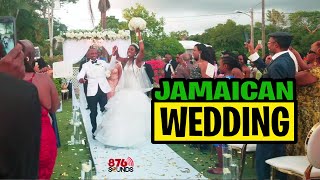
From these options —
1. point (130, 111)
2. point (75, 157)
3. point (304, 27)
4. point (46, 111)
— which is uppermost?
point (304, 27)

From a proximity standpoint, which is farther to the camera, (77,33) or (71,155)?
(71,155)

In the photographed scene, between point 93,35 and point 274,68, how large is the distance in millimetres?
1284

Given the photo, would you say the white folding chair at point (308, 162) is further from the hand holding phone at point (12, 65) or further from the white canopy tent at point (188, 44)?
the hand holding phone at point (12, 65)

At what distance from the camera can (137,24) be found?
351 centimetres

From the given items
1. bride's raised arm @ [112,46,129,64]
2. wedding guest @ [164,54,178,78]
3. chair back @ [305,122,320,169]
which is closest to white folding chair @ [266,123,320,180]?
chair back @ [305,122,320,169]

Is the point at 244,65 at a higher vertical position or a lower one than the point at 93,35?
lower

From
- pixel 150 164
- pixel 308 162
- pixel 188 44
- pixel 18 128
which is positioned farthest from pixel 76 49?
pixel 18 128

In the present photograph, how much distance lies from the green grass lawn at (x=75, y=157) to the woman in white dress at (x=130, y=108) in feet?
0.79

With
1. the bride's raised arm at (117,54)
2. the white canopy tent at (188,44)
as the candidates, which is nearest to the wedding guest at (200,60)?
the white canopy tent at (188,44)

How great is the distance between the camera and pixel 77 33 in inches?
142

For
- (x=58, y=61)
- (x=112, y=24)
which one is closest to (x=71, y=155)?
(x=58, y=61)

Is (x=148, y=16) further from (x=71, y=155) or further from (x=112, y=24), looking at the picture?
(x=71, y=155)

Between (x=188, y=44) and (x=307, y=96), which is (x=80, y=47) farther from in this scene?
(x=307, y=96)

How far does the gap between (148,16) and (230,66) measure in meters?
0.68
